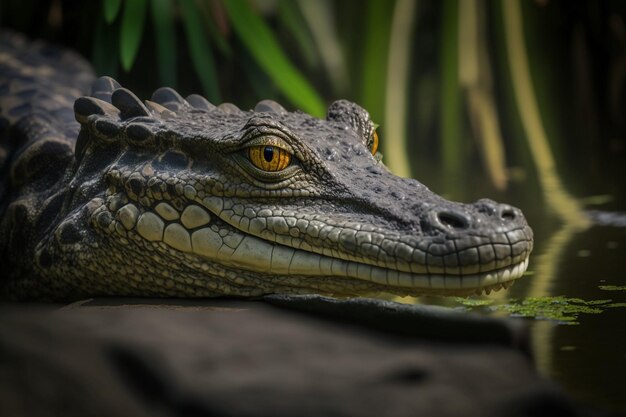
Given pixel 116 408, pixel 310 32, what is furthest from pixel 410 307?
pixel 310 32

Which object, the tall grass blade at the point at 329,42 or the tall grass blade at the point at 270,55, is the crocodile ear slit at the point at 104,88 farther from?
the tall grass blade at the point at 329,42

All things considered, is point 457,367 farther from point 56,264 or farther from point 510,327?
point 56,264

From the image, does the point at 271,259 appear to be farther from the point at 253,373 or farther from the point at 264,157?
the point at 253,373

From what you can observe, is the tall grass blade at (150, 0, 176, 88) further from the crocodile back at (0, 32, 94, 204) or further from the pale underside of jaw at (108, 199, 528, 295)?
the pale underside of jaw at (108, 199, 528, 295)

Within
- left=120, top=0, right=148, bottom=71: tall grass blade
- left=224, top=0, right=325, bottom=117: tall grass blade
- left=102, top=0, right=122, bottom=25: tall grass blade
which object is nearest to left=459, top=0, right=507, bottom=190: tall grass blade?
left=224, top=0, right=325, bottom=117: tall grass blade

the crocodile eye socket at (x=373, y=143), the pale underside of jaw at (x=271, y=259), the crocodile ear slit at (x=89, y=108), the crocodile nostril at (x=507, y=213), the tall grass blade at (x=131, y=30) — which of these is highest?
the tall grass blade at (x=131, y=30)

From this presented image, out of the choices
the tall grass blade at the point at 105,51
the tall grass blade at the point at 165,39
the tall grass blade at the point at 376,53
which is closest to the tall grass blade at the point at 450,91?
the tall grass blade at the point at 376,53

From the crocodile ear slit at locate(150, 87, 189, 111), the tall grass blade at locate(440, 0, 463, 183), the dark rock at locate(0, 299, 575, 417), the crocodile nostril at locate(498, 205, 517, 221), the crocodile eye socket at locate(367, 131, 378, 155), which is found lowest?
the dark rock at locate(0, 299, 575, 417)
